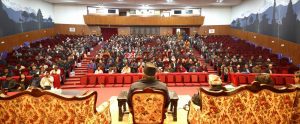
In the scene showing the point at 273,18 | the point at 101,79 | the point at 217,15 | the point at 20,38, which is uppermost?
the point at 217,15

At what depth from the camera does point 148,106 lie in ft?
12.2

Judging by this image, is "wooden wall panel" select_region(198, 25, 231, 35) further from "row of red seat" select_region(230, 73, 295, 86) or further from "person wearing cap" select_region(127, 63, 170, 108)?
"person wearing cap" select_region(127, 63, 170, 108)

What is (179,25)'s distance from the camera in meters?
25.0

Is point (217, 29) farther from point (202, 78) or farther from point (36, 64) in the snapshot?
point (36, 64)

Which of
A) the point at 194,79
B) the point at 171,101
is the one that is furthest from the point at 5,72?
the point at 171,101

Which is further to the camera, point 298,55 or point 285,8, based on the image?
point 285,8

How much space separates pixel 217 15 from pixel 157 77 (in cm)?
1764

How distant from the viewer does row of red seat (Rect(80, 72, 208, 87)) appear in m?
10.2

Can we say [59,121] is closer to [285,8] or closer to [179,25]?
[285,8]

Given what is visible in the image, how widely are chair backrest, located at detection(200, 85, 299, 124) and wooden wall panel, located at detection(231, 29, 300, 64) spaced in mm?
9979

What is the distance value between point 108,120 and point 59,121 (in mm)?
813

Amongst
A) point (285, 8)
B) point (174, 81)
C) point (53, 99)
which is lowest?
point (174, 81)

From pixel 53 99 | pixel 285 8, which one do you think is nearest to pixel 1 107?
pixel 53 99

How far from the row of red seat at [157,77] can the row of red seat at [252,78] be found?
1.24 meters
